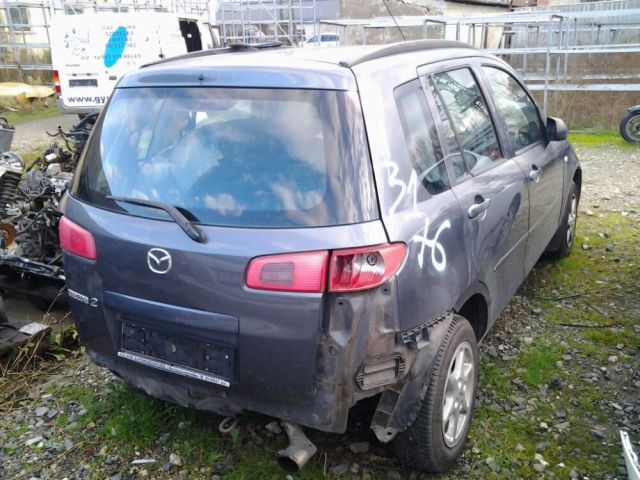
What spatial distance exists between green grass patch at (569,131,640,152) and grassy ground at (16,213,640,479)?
22.5 ft

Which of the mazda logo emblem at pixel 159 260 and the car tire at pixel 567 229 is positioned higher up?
the mazda logo emblem at pixel 159 260

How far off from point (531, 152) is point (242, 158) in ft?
7.67

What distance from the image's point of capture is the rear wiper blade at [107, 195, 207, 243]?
2350mm

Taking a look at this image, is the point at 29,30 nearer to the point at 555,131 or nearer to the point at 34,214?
the point at 34,214

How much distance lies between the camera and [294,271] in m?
2.21

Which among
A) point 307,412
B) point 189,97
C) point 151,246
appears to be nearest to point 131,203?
point 151,246

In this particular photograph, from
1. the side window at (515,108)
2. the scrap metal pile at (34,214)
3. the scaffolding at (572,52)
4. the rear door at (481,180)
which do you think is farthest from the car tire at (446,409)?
the scaffolding at (572,52)

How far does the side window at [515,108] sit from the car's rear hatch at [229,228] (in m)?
1.77

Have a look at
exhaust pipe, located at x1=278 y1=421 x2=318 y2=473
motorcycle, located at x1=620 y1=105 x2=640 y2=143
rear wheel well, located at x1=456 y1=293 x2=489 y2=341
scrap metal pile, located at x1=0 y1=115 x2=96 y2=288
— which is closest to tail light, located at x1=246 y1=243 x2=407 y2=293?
exhaust pipe, located at x1=278 y1=421 x2=318 y2=473

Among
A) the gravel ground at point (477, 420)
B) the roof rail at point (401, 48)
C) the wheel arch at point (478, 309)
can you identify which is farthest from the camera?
the wheel arch at point (478, 309)

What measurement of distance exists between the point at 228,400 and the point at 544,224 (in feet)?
9.11

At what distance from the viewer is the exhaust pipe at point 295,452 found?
2402 millimetres

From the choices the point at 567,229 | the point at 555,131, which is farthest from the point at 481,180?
the point at 567,229

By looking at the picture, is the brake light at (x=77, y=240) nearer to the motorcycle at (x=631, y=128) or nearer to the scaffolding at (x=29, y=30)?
the motorcycle at (x=631, y=128)
